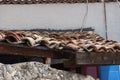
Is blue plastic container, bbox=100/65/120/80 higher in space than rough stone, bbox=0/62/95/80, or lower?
lower

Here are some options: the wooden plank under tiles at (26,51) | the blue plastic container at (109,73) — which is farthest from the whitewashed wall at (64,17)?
the wooden plank under tiles at (26,51)

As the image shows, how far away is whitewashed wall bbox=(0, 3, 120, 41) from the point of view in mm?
11109

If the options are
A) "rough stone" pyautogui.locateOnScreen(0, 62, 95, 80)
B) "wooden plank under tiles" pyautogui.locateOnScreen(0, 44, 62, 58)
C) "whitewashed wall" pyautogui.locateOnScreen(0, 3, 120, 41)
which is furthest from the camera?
"whitewashed wall" pyautogui.locateOnScreen(0, 3, 120, 41)

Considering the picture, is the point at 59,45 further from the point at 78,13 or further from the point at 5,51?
the point at 78,13

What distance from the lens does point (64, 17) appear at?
37.0ft

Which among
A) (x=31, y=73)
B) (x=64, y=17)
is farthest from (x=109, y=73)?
(x=31, y=73)

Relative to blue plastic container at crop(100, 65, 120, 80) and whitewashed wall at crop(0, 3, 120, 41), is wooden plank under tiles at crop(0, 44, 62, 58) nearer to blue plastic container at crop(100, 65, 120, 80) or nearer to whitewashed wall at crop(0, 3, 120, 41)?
blue plastic container at crop(100, 65, 120, 80)

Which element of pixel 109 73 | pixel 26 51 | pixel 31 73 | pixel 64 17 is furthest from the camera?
pixel 64 17

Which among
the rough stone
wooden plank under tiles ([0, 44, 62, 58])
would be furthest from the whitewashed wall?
the rough stone

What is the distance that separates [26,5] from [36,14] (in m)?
0.37

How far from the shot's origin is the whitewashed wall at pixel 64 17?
1111 centimetres

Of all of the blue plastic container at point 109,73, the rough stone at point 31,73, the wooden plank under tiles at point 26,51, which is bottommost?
the blue plastic container at point 109,73

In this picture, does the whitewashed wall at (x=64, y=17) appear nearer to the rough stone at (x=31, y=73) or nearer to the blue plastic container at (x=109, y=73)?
the blue plastic container at (x=109, y=73)

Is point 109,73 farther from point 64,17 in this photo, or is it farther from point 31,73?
point 31,73
